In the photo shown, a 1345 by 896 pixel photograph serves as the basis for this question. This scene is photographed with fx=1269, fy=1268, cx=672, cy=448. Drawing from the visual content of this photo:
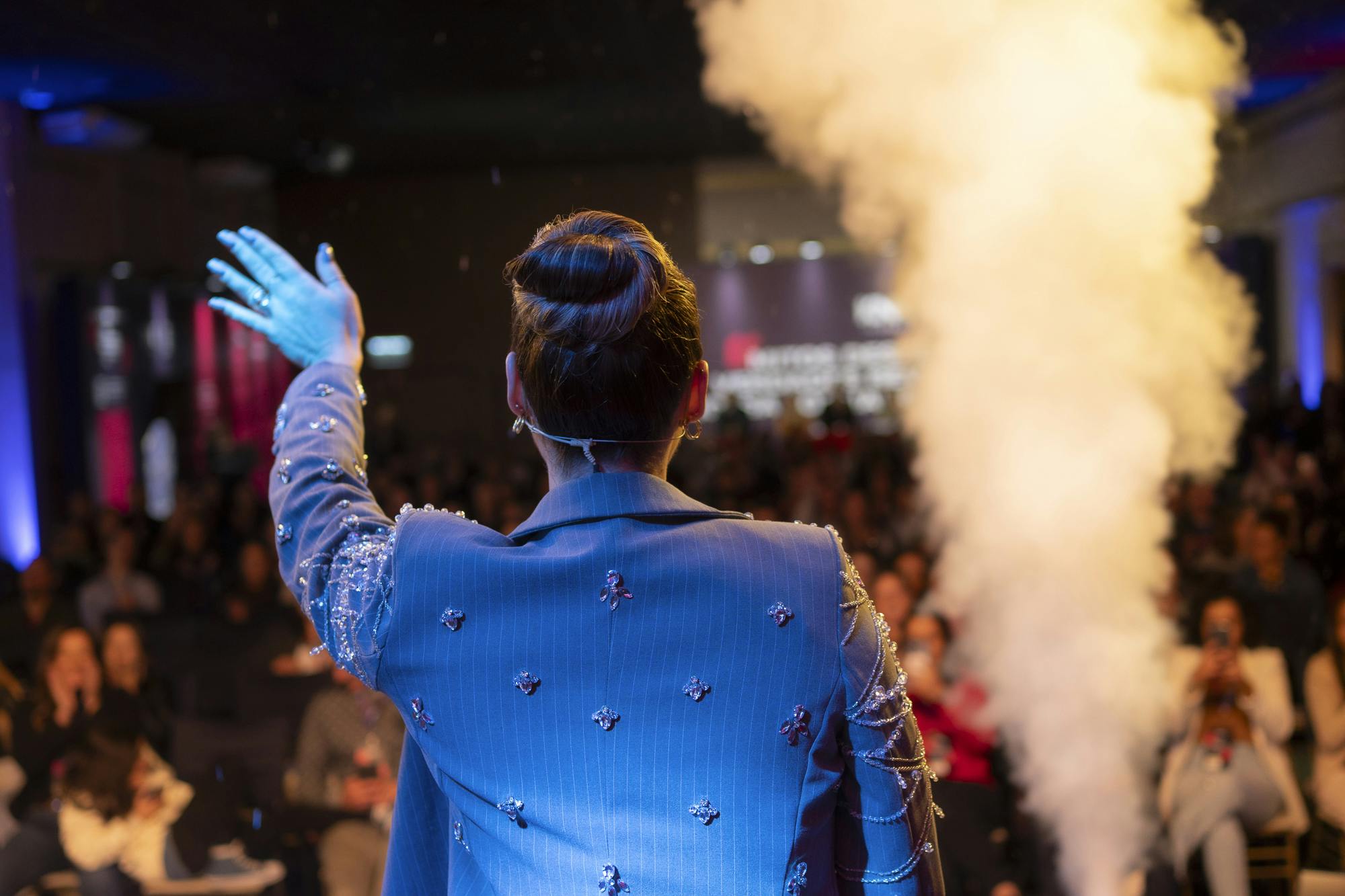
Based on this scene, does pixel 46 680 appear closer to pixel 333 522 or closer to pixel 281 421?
pixel 281 421

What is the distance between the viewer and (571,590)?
1.03 m

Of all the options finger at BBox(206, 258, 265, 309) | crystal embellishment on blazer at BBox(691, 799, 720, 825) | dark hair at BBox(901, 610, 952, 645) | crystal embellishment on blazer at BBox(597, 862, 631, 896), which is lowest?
dark hair at BBox(901, 610, 952, 645)

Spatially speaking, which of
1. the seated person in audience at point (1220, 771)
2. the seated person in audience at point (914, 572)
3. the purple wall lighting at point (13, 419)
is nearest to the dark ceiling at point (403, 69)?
the purple wall lighting at point (13, 419)

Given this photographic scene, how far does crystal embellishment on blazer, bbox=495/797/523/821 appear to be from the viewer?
104cm

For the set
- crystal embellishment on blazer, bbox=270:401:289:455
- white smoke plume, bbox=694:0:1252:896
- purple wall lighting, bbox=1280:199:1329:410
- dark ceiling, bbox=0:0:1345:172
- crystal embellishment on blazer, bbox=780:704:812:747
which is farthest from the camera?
purple wall lighting, bbox=1280:199:1329:410

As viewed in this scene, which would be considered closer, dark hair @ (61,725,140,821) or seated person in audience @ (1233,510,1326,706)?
dark hair @ (61,725,140,821)

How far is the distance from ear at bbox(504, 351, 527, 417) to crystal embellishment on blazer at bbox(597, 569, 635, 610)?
171 mm

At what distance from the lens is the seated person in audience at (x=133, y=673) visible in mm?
4527

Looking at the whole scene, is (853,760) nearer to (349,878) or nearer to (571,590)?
(571,590)

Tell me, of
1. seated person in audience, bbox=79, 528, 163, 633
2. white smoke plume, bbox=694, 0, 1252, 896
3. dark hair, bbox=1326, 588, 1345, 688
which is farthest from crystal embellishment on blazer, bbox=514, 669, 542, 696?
seated person in audience, bbox=79, 528, 163, 633

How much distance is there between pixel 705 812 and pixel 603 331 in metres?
0.39

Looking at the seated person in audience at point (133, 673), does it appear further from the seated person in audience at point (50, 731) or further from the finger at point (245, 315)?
the finger at point (245, 315)

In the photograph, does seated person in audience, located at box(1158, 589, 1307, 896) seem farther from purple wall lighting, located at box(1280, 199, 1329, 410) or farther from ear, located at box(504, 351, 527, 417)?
purple wall lighting, located at box(1280, 199, 1329, 410)

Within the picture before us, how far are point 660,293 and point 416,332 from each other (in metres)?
13.1
